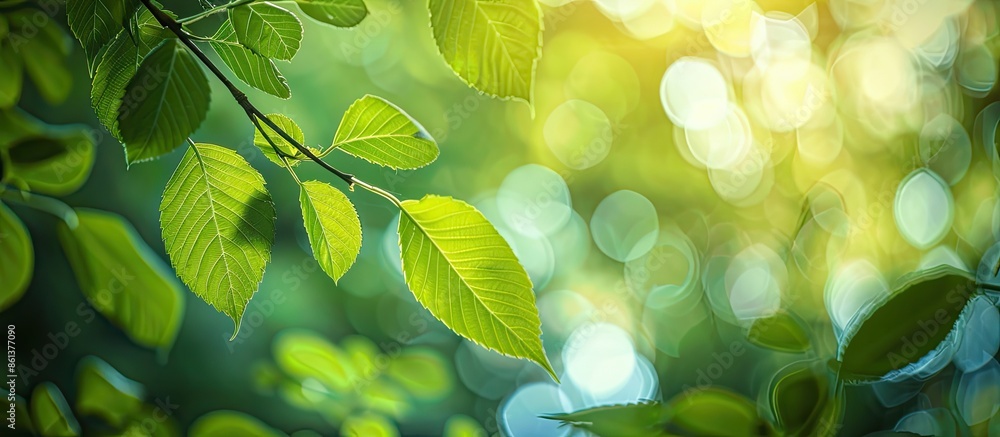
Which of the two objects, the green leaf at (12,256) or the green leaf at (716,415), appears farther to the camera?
the green leaf at (12,256)

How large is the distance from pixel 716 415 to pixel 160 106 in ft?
0.47

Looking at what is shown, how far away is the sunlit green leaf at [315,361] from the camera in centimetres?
40

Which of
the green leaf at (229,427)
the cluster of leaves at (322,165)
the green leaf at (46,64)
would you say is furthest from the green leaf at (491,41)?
the green leaf at (46,64)

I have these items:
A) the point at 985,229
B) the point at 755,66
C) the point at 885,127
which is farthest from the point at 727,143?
the point at 985,229

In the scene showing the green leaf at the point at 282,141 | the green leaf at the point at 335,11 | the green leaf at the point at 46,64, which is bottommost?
the green leaf at the point at 46,64

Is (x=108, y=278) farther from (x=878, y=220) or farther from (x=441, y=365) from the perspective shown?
(x=878, y=220)

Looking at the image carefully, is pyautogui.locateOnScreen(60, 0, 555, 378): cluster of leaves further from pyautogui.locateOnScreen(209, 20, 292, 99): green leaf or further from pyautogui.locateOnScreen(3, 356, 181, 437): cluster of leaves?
pyautogui.locateOnScreen(3, 356, 181, 437): cluster of leaves

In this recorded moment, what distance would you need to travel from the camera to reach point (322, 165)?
147 millimetres

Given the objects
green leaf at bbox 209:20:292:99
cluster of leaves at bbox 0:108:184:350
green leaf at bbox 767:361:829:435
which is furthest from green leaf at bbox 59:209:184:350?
green leaf at bbox 767:361:829:435

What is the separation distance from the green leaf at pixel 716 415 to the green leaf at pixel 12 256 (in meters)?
0.33

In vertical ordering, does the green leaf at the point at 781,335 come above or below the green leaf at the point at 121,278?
above

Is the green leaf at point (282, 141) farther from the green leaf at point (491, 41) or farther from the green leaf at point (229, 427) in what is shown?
the green leaf at point (229, 427)

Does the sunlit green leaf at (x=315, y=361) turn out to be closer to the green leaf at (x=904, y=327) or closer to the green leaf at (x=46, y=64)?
the green leaf at (x=46, y=64)

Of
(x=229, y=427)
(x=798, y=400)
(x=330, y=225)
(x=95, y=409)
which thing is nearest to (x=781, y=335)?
(x=798, y=400)
